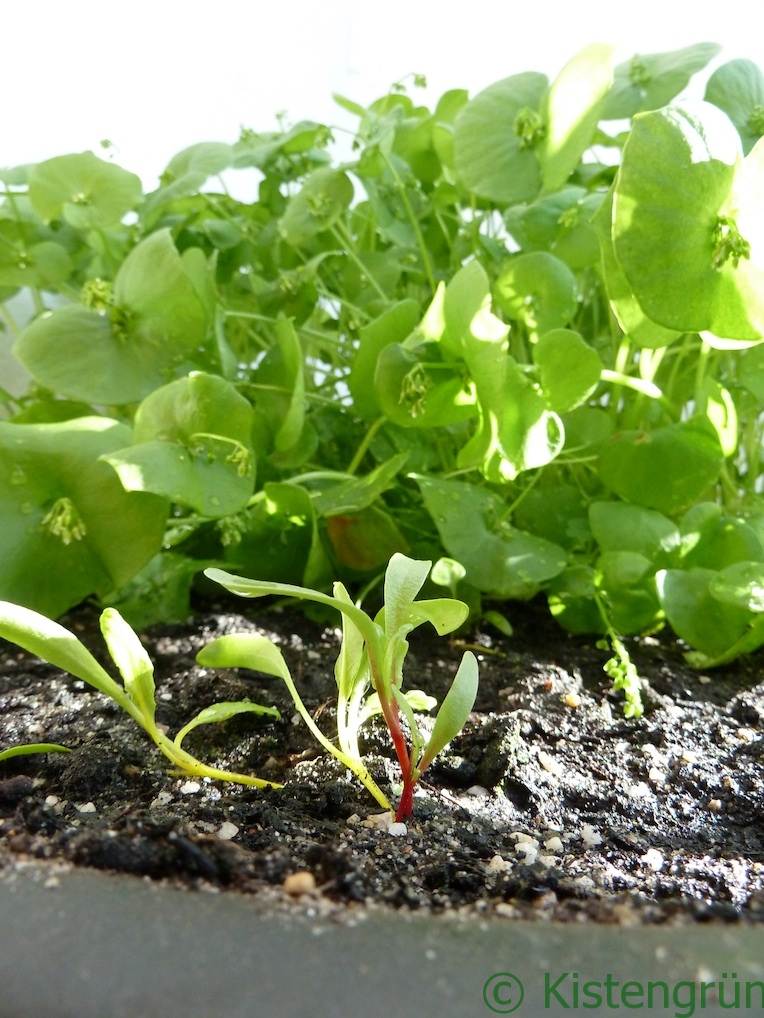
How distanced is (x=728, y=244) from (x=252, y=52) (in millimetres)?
1155

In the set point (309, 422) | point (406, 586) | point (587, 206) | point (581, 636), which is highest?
point (587, 206)

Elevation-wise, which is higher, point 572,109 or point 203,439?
point 572,109

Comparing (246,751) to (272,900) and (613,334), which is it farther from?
(613,334)

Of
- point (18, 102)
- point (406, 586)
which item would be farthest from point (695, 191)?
point (18, 102)

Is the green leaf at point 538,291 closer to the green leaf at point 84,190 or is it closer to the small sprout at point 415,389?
the small sprout at point 415,389

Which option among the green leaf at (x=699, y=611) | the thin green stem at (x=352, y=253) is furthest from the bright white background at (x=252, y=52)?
the green leaf at (x=699, y=611)

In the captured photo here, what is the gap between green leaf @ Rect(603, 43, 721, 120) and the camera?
79 cm

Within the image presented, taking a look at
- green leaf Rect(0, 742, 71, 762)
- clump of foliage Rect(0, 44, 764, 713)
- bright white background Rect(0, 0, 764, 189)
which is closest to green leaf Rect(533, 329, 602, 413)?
clump of foliage Rect(0, 44, 764, 713)

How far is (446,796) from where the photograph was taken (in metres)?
0.46

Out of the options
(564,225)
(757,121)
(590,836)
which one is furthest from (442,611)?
(757,121)

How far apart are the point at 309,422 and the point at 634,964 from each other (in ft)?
2.25

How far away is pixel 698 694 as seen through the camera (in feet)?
2.05

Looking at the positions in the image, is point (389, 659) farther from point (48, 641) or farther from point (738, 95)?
point (738, 95)

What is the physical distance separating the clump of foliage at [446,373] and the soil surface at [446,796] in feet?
0.22
